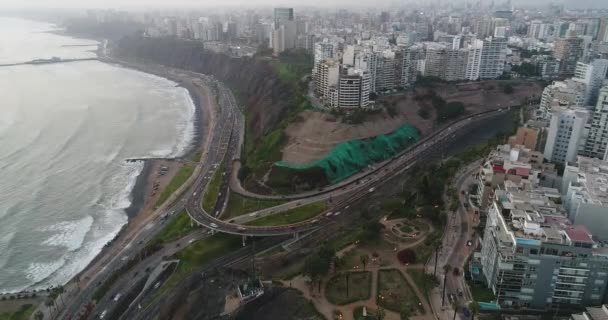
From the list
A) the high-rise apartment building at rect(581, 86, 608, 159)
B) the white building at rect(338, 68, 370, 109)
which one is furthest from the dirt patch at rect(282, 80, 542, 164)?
the high-rise apartment building at rect(581, 86, 608, 159)

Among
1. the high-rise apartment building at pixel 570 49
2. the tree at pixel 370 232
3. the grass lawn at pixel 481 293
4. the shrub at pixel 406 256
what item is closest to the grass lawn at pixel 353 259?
the tree at pixel 370 232

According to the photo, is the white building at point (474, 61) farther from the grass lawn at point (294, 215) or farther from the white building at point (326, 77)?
the grass lawn at point (294, 215)

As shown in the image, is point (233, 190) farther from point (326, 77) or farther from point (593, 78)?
point (593, 78)

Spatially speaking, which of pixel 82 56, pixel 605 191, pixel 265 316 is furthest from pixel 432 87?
pixel 82 56

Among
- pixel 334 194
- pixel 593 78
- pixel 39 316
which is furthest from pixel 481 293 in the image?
pixel 593 78

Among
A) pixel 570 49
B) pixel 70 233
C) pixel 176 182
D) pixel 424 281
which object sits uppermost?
pixel 570 49

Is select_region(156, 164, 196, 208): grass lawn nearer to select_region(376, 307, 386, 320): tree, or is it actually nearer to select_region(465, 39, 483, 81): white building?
select_region(376, 307, 386, 320): tree
